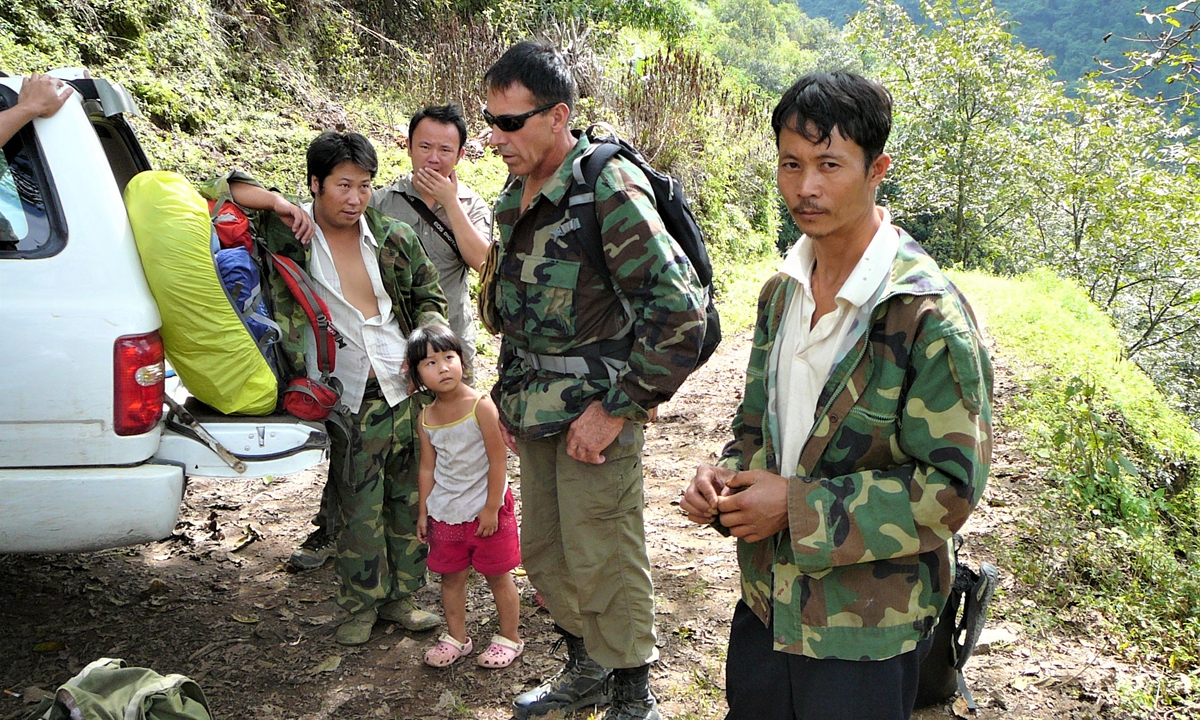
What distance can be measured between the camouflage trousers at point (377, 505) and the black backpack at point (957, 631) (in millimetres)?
1941

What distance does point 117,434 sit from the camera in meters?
2.69

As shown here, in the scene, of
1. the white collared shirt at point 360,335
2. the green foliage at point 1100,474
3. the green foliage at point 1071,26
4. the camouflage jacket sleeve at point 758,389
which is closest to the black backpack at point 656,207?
the camouflage jacket sleeve at point 758,389

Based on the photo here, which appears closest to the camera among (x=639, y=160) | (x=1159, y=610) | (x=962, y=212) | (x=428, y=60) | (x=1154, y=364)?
(x=639, y=160)

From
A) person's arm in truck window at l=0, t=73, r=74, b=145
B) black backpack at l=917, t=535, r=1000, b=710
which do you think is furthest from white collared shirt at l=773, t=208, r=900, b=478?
person's arm in truck window at l=0, t=73, r=74, b=145

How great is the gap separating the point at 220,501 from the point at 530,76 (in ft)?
10.6

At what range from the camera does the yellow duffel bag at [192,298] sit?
2711mm

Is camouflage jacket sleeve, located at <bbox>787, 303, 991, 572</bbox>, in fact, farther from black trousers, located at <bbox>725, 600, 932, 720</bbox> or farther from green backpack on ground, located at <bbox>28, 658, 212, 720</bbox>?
green backpack on ground, located at <bbox>28, 658, 212, 720</bbox>

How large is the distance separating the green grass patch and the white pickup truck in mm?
3590

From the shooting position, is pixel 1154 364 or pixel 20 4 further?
pixel 1154 364

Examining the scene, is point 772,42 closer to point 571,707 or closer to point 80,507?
point 571,707

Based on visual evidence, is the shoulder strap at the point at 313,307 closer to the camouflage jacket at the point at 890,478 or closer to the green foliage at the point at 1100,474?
the camouflage jacket at the point at 890,478

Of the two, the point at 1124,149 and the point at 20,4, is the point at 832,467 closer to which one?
the point at 20,4

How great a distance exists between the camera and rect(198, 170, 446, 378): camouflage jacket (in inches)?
122

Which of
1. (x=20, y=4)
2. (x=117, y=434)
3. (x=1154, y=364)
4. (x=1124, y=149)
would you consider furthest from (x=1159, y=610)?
(x=1124, y=149)
